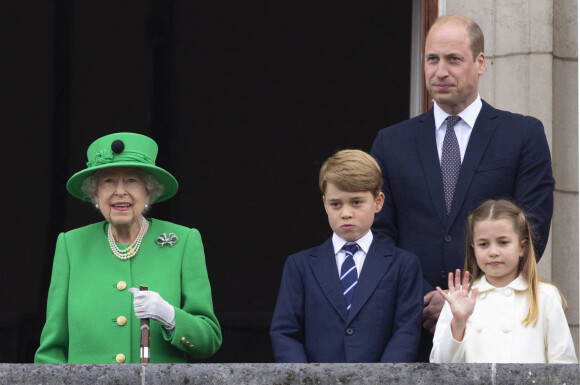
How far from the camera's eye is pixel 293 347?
4914 mm

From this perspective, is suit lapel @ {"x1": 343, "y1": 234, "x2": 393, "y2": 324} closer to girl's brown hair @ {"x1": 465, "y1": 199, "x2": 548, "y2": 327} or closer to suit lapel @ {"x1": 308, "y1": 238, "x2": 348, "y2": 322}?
suit lapel @ {"x1": 308, "y1": 238, "x2": 348, "y2": 322}

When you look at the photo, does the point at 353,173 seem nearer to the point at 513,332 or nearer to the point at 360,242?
the point at 360,242

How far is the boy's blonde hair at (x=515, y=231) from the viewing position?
4867mm

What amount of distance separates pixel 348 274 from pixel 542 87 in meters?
2.52

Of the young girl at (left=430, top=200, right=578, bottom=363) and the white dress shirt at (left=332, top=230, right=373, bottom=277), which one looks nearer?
the young girl at (left=430, top=200, right=578, bottom=363)

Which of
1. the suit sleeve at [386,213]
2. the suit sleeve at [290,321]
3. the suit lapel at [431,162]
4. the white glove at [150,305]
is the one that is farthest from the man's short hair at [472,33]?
the white glove at [150,305]

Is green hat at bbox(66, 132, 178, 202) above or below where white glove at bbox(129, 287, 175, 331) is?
above

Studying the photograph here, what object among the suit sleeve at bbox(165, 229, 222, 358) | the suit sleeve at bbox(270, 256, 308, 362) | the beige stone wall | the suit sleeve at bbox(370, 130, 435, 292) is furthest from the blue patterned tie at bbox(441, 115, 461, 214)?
the beige stone wall

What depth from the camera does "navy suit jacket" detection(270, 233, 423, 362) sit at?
489cm

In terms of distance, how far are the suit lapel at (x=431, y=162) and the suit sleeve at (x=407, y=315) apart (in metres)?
0.31

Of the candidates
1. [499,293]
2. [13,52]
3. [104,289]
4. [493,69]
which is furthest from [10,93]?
[499,293]

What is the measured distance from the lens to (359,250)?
5.10m

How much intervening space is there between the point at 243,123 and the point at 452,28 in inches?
187

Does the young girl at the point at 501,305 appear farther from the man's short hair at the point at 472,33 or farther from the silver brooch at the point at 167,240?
the silver brooch at the point at 167,240
